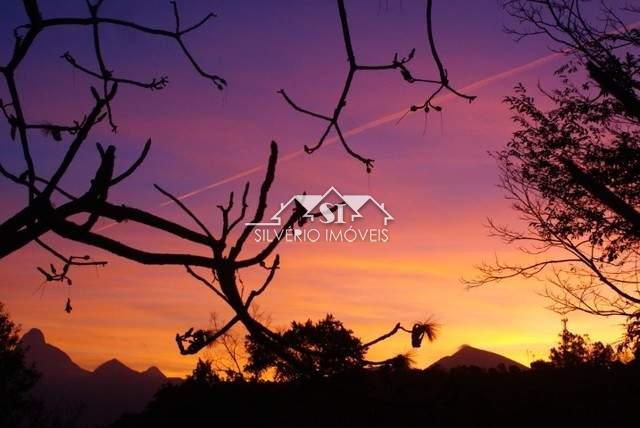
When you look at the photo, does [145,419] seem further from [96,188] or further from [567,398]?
[96,188]

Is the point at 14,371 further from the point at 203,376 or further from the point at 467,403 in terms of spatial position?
the point at 467,403

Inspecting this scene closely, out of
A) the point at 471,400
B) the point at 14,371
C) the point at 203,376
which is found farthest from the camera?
the point at 14,371

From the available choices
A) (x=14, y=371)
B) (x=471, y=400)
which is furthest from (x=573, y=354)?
(x=14, y=371)

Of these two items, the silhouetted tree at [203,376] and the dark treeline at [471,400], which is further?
the silhouetted tree at [203,376]

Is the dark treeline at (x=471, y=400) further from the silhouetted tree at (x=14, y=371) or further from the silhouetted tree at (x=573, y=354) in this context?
the silhouetted tree at (x=14, y=371)

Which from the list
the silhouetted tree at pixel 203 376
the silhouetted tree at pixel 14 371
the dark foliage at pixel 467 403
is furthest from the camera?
the silhouetted tree at pixel 14 371

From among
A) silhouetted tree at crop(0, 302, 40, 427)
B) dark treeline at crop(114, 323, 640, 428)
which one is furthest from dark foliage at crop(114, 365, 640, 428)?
silhouetted tree at crop(0, 302, 40, 427)

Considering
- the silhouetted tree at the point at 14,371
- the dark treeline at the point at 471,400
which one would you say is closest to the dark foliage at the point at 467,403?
the dark treeline at the point at 471,400

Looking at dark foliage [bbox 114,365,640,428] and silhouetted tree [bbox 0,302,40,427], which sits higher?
silhouetted tree [bbox 0,302,40,427]

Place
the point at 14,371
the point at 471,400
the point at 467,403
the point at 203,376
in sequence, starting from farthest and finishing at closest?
the point at 14,371, the point at 203,376, the point at 471,400, the point at 467,403

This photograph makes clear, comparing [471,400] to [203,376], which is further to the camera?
[203,376]

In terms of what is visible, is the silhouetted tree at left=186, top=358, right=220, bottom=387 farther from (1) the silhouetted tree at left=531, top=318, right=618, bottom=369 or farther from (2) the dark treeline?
(1) the silhouetted tree at left=531, top=318, right=618, bottom=369

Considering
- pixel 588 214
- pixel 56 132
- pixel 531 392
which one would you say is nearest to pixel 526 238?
pixel 588 214

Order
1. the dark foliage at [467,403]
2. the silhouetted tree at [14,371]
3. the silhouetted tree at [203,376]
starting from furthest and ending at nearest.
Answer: the silhouetted tree at [14,371], the silhouetted tree at [203,376], the dark foliage at [467,403]
